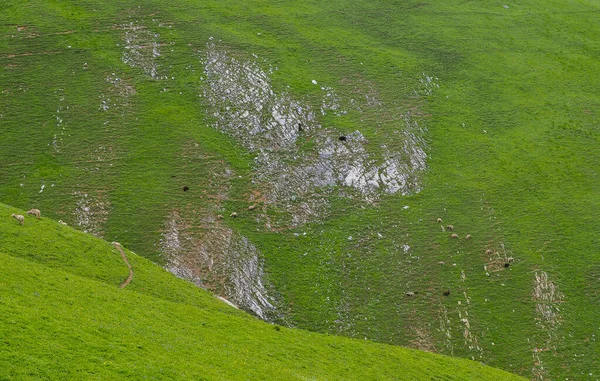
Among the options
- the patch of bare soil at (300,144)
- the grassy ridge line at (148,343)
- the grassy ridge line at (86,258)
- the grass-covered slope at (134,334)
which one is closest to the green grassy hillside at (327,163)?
the patch of bare soil at (300,144)

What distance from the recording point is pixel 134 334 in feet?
94.1

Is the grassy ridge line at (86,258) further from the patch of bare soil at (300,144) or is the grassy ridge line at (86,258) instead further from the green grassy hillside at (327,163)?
the patch of bare soil at (300,144)

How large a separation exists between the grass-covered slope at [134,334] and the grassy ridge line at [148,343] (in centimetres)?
6

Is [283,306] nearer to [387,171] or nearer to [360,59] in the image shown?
[387,171]

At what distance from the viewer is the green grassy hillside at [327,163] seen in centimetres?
4606

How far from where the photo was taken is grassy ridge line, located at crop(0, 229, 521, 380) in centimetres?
2444

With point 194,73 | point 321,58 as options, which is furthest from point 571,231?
point 194,73

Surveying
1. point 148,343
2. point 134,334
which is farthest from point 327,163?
point 148,343

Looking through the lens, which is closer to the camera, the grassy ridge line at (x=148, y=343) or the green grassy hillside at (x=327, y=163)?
the grassy ridge line at (x=148, y=343)

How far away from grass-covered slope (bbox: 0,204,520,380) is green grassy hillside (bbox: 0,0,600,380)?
3.56m

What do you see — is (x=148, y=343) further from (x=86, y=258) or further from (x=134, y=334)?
(x=86, y=258)

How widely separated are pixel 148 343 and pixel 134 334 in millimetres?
919

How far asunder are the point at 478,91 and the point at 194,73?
3031 cm

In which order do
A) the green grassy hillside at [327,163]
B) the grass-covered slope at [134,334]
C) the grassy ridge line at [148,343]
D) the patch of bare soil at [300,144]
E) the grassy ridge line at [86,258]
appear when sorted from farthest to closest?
the patch of bare soil at [300,144], the green grassy hillside at [327,163], the grassy ridge line at [86,258], the grass-covered slope at [134,334], the grassy ridge line at [148,343]
